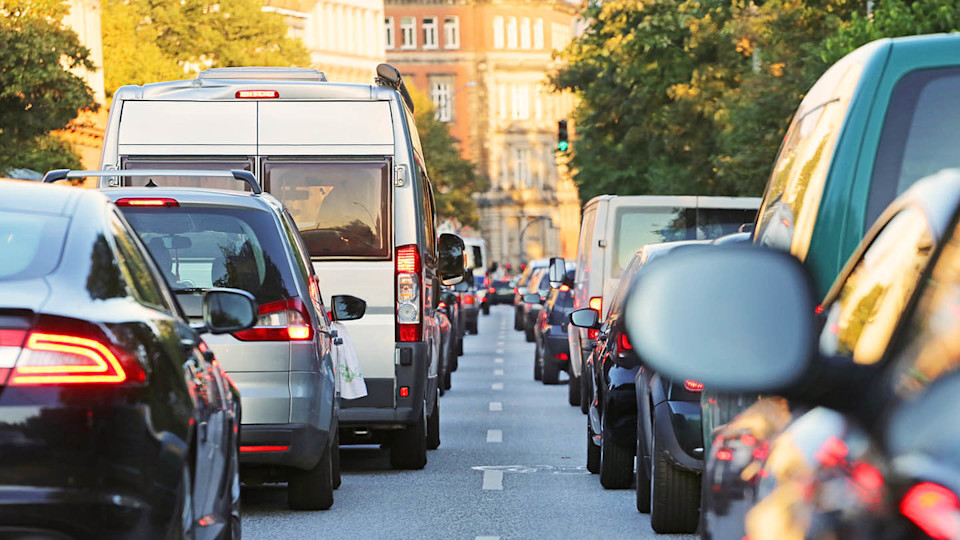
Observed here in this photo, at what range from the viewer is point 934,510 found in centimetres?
255

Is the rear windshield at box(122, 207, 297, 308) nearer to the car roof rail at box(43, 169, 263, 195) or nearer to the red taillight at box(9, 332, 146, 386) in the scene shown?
the car roof rail at box(43, 169, 263, 195)

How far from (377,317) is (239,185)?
1346mm

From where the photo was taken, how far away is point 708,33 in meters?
46.3

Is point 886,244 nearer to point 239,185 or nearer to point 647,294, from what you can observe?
point 647,294

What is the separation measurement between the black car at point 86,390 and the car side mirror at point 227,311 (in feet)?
3.26

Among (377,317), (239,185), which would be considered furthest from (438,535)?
(239,185)

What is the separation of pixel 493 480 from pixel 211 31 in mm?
53464

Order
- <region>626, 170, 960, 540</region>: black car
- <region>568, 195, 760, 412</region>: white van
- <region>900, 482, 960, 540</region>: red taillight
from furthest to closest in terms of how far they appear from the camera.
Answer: <region>568, 195, 760, 412</region>: white van → <region>626, 170, 960, 540</region>: black car → <region>900, 482, 960, 540</region>: red taillight

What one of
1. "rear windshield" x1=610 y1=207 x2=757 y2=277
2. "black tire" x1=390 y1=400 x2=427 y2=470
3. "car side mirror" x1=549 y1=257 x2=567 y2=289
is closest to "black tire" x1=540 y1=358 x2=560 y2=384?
"car side mirror" x1=549 y1=257 x2=567 y2=289

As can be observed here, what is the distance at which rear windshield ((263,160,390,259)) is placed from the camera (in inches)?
505

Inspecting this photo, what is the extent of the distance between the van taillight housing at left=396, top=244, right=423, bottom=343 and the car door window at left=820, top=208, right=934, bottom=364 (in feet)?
30.0

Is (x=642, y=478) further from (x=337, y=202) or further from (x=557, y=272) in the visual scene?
(x=557, y=272)

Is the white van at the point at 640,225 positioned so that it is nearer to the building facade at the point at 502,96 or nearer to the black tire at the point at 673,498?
the black tire at the point at 673,498

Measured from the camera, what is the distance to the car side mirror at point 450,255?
55.1 ft
